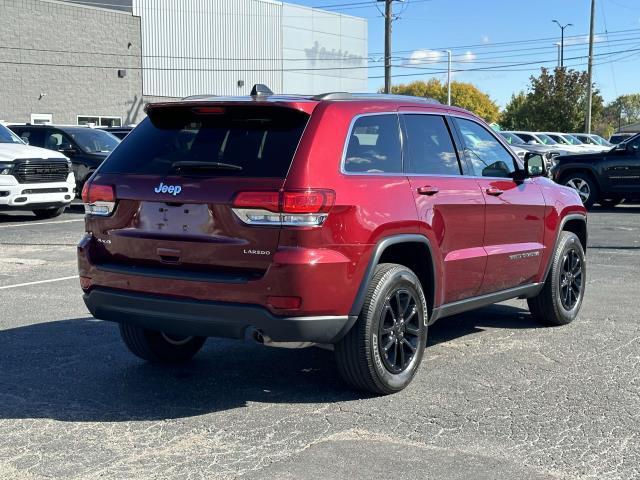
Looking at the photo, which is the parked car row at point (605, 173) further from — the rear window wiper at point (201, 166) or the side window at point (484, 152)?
the rear window wiper at point (201, 166)

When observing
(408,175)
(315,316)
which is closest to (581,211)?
(408,175)

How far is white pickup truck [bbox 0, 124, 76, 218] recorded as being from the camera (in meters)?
15.8

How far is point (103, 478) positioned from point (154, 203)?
170cm

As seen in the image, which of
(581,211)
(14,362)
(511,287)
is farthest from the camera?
(581,211)

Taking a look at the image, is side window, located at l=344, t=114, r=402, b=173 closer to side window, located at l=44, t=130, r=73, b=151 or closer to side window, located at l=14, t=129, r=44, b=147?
side window, located at l=44, t=130, r=73, b=151

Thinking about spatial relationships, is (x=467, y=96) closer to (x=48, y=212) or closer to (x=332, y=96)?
(x=48, y=212)

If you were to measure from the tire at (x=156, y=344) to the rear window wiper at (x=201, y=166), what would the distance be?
4.41 feet

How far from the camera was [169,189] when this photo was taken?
16.4 feet

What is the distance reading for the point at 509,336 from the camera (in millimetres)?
7043

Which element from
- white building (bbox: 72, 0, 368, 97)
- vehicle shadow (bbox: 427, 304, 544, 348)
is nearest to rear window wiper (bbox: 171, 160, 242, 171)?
vehicle shadow (bbox: 427, 304, 544, 348)

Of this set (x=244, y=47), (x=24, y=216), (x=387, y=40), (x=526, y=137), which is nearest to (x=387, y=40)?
(x=387, y=40)

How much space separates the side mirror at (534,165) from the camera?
22.6ft

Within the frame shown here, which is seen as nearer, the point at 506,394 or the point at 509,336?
the point at 506,394

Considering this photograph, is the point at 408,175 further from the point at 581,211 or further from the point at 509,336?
the point at 581,211
